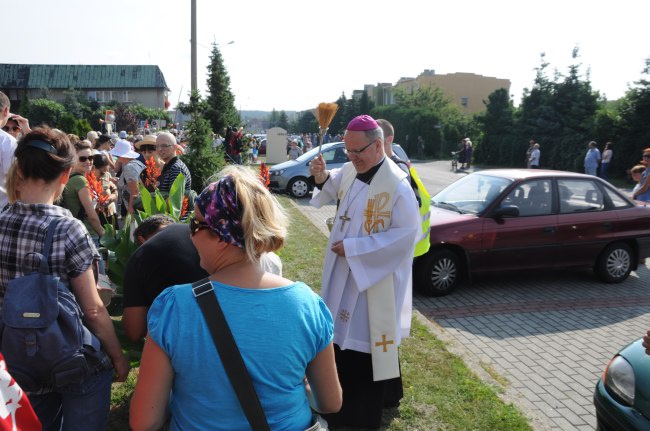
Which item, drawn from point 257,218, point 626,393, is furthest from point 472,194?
point 257,218

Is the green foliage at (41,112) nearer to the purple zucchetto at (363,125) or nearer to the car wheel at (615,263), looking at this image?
the car wheel at (615,263)

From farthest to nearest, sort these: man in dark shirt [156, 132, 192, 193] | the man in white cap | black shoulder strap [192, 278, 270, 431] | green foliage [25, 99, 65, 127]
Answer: green foliage [25, 99, 65, 127], man in dark shirt [156, 132, 192, 193], the man in white cap, black shoulder strap [192, 278, 270, 431]

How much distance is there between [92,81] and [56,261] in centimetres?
9239

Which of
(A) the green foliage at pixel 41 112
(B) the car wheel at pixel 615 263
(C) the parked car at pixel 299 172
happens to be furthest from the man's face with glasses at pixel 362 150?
(A) the green foliage at pixel 41 112

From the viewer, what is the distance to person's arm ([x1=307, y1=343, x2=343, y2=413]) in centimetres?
177

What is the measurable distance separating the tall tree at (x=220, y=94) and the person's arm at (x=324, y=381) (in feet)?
79.1

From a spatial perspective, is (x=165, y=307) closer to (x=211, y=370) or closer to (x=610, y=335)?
(x=211, y=370)

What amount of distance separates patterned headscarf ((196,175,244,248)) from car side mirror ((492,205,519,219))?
19.3 feet

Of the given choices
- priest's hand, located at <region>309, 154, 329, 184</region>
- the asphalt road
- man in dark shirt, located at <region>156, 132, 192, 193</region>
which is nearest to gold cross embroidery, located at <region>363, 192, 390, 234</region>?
priest's hand, located at <region>309, 154, 329, 184</region>

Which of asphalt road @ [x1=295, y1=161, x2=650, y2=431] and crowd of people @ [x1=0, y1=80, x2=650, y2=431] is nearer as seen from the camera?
crowd of people @ [x1=0, y1=80, x2=650, y2=431]

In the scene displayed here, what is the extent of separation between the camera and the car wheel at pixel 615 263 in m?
7.62

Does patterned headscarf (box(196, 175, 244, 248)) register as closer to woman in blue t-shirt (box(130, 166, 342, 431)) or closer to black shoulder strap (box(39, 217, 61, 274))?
woman in blue t-shirt (box(130, 166, 342, 431))

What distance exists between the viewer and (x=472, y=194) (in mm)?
7625

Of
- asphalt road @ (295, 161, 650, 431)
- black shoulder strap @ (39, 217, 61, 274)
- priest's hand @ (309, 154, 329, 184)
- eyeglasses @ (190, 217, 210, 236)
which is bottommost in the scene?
asphalt road @ (295, 161, 650, 431)
